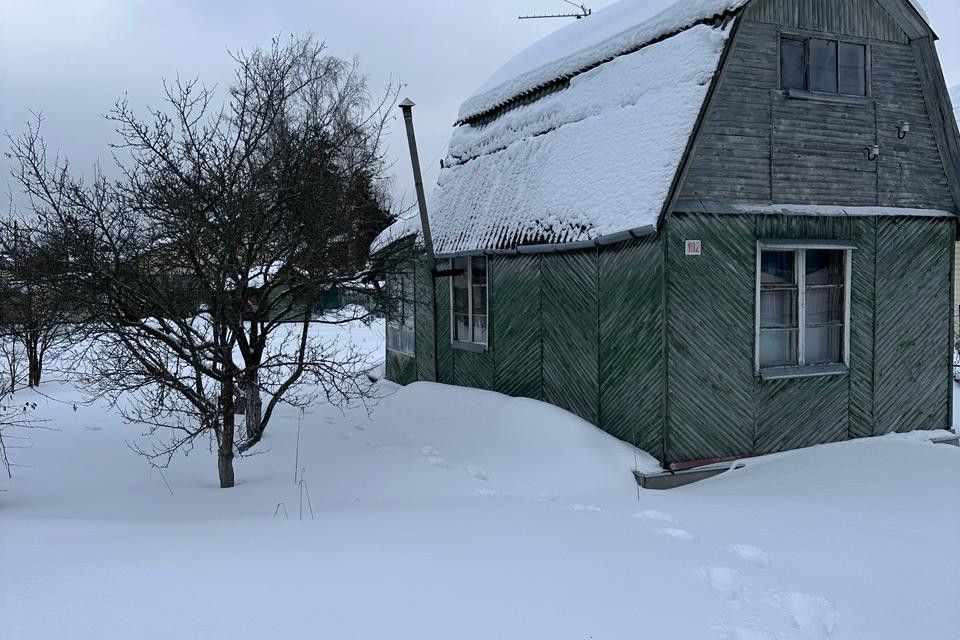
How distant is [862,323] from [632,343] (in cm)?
315

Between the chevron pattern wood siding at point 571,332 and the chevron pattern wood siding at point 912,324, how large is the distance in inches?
147

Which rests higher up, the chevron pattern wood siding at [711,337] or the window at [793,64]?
the window at [793,64]

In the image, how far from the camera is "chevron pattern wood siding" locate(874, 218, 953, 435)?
8.84 meters

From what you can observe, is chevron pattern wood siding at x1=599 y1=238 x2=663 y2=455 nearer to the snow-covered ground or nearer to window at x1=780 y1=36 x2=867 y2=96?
the snow-covered ground

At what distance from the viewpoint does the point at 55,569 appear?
3900mm

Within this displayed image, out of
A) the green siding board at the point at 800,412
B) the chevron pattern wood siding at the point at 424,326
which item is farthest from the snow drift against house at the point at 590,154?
the green siding board at the point at 800,412

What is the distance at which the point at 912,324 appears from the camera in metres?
9.03

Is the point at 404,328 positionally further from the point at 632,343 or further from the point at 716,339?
the point at 716,339

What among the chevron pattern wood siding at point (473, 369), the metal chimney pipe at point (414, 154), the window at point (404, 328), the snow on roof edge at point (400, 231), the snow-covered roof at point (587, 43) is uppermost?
the snow-covered roof at point (587, 43)

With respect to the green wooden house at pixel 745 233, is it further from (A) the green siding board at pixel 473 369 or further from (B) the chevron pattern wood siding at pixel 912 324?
(A) the green siding board at pixel 473 369

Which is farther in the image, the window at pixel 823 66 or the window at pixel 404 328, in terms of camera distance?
the window at pixel 404 328

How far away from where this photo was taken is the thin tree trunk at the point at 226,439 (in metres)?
7.12

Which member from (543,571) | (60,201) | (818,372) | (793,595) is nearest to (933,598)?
(793,595)

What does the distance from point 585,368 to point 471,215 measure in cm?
377
